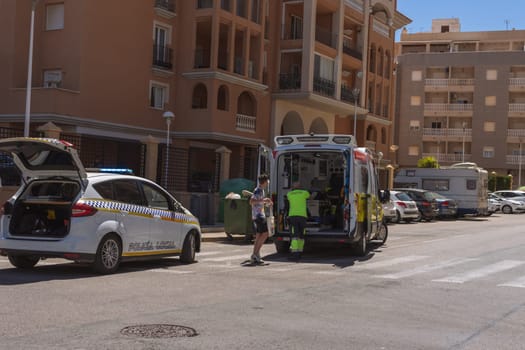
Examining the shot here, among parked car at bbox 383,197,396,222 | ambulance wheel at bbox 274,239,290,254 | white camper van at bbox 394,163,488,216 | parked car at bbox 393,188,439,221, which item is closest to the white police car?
ambulance wheel at bbox 274,239,290,254

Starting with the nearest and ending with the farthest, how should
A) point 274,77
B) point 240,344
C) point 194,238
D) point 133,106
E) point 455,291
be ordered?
point 240,344 → point 455,291 → point 194,238 → point 133,106 → point 274,77

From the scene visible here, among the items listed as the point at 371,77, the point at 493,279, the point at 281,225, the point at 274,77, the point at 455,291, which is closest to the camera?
the point at 455,291

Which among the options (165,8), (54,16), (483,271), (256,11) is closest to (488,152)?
(256,11)

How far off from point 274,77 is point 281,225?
23271 mm

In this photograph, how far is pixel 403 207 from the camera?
109 ft

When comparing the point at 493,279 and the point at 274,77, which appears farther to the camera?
the point at 274,77

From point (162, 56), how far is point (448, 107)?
159 ft

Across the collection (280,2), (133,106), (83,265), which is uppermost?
(280,2)

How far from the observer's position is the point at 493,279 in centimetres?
1280

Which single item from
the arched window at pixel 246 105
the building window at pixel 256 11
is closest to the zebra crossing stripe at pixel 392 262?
the arched window at pixel 246 105

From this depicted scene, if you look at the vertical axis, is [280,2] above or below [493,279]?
above

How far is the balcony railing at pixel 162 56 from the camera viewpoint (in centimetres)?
3277

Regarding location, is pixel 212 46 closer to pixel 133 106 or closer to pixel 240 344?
pixel 133 106

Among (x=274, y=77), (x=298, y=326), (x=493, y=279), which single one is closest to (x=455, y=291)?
(x=493, y=279)
